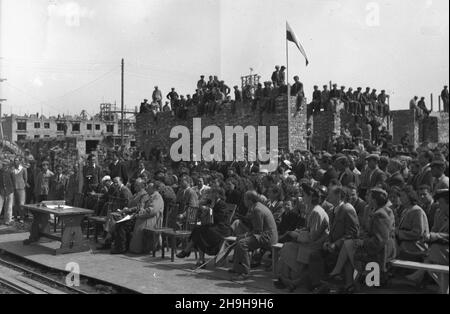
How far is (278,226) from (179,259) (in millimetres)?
1816

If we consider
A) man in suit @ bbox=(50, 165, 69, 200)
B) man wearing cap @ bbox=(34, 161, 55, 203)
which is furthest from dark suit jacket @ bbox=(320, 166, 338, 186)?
man wearing cap @ bbox=(34, 161, 55, 203)

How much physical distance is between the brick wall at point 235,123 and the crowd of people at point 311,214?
6.50 metres


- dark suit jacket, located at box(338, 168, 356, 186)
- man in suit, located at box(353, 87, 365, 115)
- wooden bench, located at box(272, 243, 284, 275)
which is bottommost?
wooden bench, located at box(272, 243, 284, 275)

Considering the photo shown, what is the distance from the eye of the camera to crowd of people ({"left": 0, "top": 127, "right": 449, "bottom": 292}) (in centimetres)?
619

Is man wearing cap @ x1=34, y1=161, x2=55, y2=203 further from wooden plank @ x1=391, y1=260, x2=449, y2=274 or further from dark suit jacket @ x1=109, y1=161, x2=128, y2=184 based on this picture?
wooden plank @ x1=391, y1=260, x2=449, y2=274

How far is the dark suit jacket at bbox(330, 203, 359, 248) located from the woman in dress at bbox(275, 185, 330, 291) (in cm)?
18

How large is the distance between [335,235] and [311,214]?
41 centimetres

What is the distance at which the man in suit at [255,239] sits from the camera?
7273 millimetres

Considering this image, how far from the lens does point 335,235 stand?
21.3 ft

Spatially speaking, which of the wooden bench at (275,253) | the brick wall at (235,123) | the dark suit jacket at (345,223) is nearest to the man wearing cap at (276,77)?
the brick wall at (235,123)

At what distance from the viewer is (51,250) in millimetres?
9469

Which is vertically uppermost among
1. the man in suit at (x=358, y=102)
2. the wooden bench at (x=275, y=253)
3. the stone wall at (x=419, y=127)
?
the man in suit at (x=358, y=102)

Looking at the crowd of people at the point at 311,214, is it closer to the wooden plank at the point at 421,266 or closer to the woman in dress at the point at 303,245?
the woman in dress at the point at 303,245
